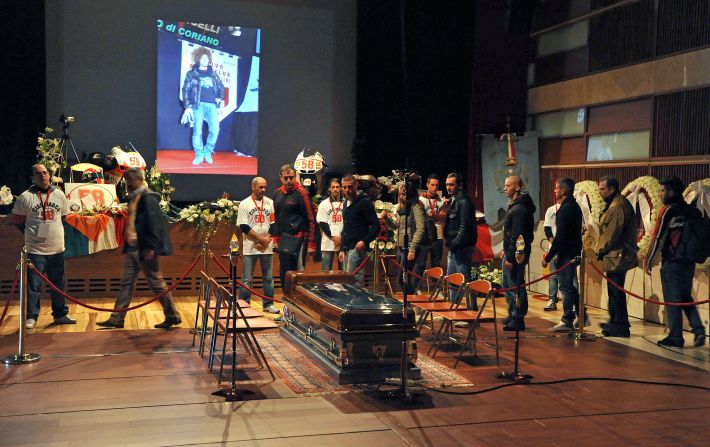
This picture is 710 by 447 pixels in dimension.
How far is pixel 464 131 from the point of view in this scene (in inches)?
488

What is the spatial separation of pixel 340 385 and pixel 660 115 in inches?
207

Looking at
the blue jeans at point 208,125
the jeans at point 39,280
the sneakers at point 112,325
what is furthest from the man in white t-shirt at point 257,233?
the blue jeans at point 208,125

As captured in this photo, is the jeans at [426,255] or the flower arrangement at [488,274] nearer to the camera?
the jeans at [426,255]

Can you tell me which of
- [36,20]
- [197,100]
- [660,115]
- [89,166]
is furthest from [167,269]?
[660,115]

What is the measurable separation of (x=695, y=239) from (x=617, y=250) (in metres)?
0.78

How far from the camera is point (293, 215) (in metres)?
8.27

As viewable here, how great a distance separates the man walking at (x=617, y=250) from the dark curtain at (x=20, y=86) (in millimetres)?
8000

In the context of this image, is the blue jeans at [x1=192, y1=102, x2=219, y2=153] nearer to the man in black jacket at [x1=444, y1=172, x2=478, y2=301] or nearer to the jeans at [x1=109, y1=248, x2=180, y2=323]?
the jeans at [x1=109, y1=248, x2=180, y2=323]

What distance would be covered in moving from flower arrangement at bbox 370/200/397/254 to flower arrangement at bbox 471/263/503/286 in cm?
123

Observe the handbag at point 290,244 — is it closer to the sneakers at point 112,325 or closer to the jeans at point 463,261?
the jeans at point 463,261

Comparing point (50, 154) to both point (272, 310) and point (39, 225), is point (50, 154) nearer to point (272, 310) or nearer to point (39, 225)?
point (39, 225)

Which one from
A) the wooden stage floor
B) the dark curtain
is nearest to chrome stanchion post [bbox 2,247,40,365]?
the wooden stage floor

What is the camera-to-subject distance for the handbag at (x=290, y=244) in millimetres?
8289

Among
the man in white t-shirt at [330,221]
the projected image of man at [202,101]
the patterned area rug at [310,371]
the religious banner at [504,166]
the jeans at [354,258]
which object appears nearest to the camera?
the patterned area rug at [310,371]
